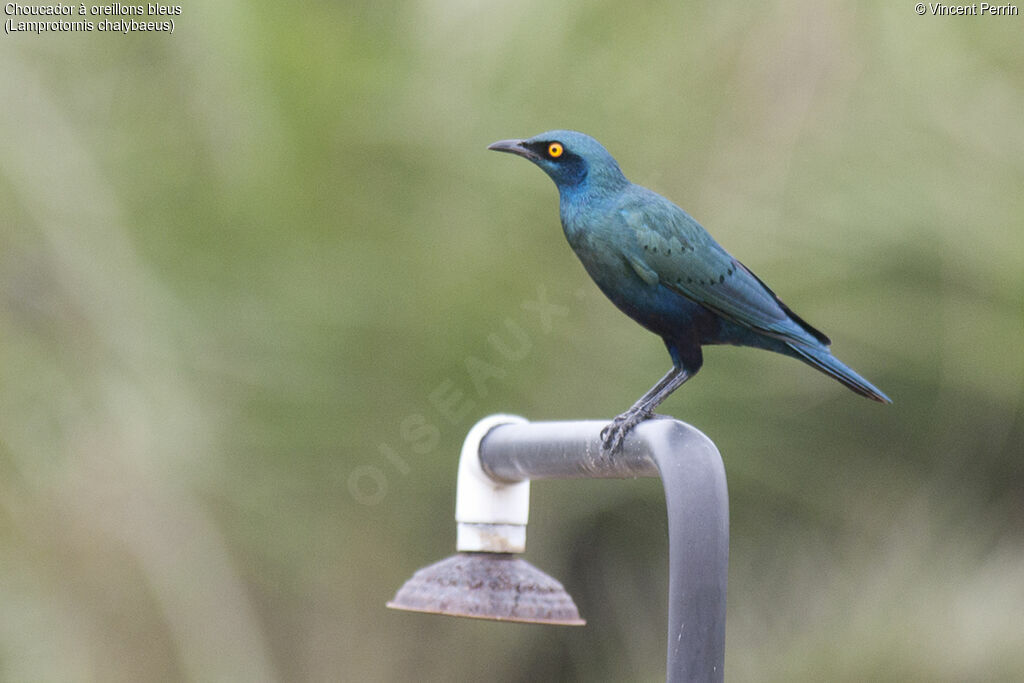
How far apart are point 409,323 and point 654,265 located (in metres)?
2.80

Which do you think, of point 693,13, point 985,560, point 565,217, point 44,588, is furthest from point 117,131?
point 985,560

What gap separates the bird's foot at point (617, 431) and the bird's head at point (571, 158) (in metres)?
0.43

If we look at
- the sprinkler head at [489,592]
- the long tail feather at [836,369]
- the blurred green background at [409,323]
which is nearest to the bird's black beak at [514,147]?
the long tail feather at [836,369]

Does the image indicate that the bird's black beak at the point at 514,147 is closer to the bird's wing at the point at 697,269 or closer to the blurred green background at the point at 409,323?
the bird's wing at the point at 697,269

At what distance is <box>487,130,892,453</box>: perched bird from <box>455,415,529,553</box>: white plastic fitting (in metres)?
0.29

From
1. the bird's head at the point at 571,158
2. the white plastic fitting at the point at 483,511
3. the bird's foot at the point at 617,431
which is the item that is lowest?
the white plastic fitting at the point at 483,511

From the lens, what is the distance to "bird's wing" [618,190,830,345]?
2227 millimetres

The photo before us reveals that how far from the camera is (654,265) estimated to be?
2.21 metres

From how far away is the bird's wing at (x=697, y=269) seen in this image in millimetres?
2227

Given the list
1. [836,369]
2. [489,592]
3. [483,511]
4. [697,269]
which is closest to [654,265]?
[697,269]

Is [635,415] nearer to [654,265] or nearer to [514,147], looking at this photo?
[654,265]

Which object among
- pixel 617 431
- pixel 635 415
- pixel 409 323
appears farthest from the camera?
pixel 409 323

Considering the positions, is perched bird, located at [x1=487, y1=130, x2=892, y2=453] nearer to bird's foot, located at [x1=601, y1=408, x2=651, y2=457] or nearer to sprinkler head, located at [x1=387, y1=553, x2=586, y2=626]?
bird's foot, located at [x1=601, y1=408, x2=651, y2=457]

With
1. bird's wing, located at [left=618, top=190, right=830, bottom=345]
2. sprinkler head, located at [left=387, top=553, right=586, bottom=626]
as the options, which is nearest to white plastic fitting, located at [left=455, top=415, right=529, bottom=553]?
sprinkler head, located at [left=387, top=553, right=586, bottom=626]
